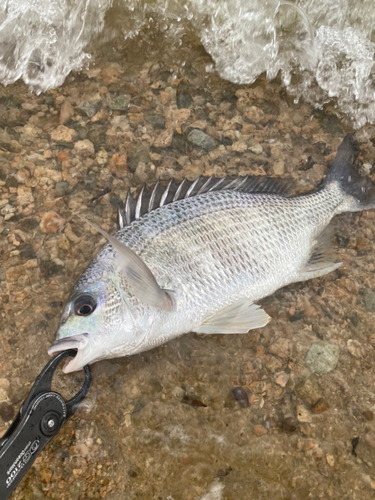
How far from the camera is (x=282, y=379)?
2934 millimetres

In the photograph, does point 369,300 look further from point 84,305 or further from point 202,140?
point 84,305

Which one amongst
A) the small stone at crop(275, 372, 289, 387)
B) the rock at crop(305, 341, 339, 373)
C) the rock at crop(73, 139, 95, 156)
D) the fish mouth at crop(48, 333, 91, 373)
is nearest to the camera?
the fish mouth at crop(48, 333, 91, 373)

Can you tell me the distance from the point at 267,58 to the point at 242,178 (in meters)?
2.04

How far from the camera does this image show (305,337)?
3.17 m

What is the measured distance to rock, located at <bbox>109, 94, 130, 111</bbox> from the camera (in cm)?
405

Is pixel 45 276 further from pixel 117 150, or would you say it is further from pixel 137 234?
pixel 117 150

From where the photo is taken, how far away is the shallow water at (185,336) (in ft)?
8.38

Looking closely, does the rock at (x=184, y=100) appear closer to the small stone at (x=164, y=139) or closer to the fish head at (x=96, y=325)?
the small stone at (x=164, y=139)

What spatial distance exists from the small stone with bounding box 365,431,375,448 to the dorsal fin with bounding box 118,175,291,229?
A: 79.7 inches

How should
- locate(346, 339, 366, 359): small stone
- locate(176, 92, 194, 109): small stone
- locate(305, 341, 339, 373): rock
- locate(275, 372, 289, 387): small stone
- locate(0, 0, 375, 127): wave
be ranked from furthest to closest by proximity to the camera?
1. locate(0, 0, 375, 127): wave
2. locate(176, 92, 194, 109): small stone
3. locate(346, 339, 366, 359): small stone
4. locate(305, 341, 339, 373): rock
5. locate(275, 372, 289, 387): small stone

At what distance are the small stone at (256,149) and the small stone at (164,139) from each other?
82 centimetres

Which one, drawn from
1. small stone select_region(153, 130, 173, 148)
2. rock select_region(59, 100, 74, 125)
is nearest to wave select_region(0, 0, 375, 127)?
rock select_region(59, 100, 74, 125)

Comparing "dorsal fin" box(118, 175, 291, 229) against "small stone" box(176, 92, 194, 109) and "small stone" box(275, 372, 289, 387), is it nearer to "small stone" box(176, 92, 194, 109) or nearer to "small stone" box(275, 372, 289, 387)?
"small stone" box(176, 92, 194, 109)

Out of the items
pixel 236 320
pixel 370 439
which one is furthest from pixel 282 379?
pixel 370 439
